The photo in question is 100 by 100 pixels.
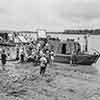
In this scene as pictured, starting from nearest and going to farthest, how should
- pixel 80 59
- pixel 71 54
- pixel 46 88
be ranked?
1. pixel 46 88
2. pixel 80 59
3. pixel 71 54

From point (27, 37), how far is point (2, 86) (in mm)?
23424

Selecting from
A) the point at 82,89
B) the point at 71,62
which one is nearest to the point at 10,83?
the point at 82,89

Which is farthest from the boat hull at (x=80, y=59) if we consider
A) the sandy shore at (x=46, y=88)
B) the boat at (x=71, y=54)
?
the sandy shore at (x=46, y=88)

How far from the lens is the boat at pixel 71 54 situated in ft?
61.8

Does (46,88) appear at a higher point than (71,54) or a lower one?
lower

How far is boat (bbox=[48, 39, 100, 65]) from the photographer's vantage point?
61.8ft

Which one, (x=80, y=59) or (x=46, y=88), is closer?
(x=46, y=88)

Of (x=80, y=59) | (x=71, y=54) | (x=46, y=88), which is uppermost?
(x=71, y=54)

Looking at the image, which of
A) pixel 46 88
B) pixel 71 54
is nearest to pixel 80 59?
pixel 71 54

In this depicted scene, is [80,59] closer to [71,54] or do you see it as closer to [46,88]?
[71,54]

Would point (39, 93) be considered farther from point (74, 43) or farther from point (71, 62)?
point (74, 43)

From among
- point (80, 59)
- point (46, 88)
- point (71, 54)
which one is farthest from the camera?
point (71, 54)

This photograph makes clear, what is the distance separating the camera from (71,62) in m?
19.1

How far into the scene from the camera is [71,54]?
19.3 metres
